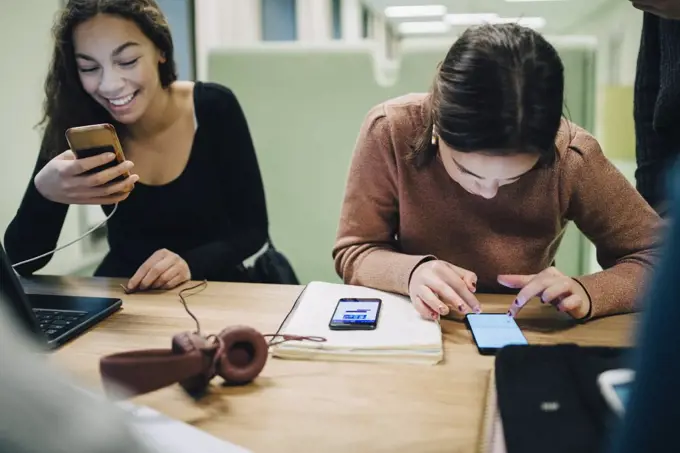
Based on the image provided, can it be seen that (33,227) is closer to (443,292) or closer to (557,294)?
(443,292)

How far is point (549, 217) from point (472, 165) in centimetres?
24

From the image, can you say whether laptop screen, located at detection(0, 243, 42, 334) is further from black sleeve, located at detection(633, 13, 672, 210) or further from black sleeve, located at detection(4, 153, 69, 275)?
black sleeve, located at detection(633, 13, 672, 210)

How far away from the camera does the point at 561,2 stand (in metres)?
3.65

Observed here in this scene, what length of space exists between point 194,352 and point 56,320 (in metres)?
0.31

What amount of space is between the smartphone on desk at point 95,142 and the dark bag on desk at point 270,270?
432 millimetres

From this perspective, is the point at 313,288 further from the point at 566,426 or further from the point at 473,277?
the point at 566,426

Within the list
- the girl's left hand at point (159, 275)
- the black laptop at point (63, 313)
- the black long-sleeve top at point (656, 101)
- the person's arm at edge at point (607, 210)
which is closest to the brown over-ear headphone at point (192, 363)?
the black laptop at point (63, 313)

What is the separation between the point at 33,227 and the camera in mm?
1161

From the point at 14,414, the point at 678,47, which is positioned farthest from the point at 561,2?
the point at 14,414

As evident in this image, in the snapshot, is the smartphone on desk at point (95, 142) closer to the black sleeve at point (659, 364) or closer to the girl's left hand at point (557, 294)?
the girl's left hand at point (557, 294)

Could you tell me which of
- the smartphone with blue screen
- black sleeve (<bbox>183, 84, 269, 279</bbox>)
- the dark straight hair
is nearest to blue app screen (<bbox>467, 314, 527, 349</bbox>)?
the smartphone with blue screen

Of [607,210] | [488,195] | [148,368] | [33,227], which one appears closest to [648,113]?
[607,210]

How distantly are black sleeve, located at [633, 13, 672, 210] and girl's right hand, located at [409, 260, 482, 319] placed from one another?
513 millimetres

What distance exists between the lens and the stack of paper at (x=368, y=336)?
2.39 feet
